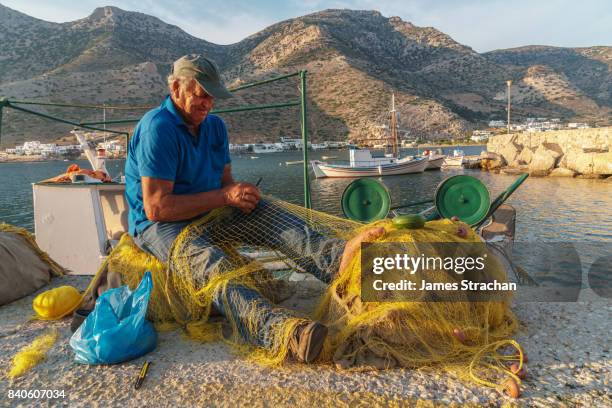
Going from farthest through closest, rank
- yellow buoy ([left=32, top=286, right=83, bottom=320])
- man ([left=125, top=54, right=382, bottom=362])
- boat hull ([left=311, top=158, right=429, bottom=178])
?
boat hull ([left=311, top=158, right=429, bottom=178])
yellow buoy ([left=32, top=286, right=83, bottom=320])
man ([left=125, top=54, right=382, bottom=362])

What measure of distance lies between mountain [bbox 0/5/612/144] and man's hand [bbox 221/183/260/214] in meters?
88.1

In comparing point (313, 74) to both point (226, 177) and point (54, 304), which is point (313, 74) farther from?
point (54, 304)

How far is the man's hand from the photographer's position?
3.26 metres

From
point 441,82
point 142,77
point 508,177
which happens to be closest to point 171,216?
point 508,177

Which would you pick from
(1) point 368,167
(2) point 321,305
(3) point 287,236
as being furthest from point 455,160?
(2) point 321,305

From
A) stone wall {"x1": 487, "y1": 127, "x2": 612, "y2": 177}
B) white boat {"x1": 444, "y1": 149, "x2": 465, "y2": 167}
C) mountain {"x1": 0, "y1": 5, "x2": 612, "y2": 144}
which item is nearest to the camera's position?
stone wall {"x1": 487, "y1": 127, "x2": 612, "y2": 177}

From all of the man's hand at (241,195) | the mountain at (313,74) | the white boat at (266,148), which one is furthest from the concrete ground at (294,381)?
the white boat at (266,148)

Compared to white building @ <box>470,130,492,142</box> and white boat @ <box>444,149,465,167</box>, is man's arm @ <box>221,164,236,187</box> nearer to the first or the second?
white boat @ <box>444,149,465,167</box>

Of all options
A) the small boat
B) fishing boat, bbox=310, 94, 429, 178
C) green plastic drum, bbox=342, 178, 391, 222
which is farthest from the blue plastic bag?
the small boat

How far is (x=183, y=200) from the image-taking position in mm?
3148

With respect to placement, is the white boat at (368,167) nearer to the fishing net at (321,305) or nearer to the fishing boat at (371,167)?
the fishing boat at (371,167)

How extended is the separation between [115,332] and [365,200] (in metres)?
3.83

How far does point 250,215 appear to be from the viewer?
3572 mm

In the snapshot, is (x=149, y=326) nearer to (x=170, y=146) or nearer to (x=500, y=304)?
(x=170, y=146)
